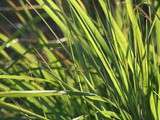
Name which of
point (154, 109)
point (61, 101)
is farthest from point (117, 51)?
point (61, 101)

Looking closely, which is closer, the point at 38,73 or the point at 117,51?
the point at 117,51

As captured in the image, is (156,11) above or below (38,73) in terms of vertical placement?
above

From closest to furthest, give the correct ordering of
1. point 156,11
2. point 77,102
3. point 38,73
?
point 156,11 → point 77,102 → point 38,73

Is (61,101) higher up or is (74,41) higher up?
(74,41)

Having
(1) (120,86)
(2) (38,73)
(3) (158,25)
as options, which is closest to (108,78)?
(1) (120,86)

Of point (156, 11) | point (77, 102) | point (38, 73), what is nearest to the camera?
A: point (156, 11)

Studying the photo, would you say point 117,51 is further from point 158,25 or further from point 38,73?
point 38,73

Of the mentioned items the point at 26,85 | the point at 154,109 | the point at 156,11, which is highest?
the point at 156,11

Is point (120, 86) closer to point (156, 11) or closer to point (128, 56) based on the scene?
point (128, 56)

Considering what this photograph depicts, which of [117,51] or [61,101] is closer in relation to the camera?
[117,51]
